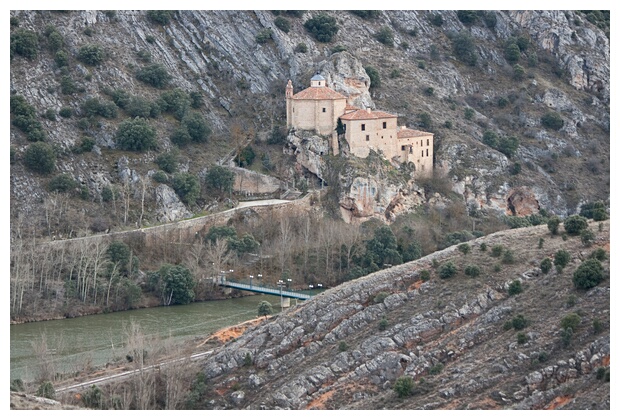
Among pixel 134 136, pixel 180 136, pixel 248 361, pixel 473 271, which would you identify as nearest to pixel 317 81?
pixel 180 136

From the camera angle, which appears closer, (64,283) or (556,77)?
(64,283)

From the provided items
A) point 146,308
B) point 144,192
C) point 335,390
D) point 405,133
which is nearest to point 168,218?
point 144,192

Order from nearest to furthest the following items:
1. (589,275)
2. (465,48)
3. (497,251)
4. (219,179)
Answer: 1. (589,275)
2. (497,251)
3. (219,179)
4. (465,48)

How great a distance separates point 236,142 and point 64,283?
59.9 ft

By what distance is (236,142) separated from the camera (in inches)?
3487

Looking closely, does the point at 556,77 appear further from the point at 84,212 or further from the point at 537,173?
the point at 84,212

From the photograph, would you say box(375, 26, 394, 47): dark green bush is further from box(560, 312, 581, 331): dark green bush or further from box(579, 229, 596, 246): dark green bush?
box(560, 312, 581, 331): dark green bush

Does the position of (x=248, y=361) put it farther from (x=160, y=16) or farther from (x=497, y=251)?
(x=160, y=16)

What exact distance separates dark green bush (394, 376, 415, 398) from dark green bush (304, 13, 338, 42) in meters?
47.3

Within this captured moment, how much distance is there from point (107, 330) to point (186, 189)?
14.0 meters

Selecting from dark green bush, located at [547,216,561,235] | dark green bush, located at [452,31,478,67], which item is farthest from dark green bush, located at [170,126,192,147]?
dark green bush, located at [547,216,561,235]

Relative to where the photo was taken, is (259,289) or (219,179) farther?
(219,179)

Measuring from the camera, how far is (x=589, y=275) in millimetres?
53219

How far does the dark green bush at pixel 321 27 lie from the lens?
9600cm
